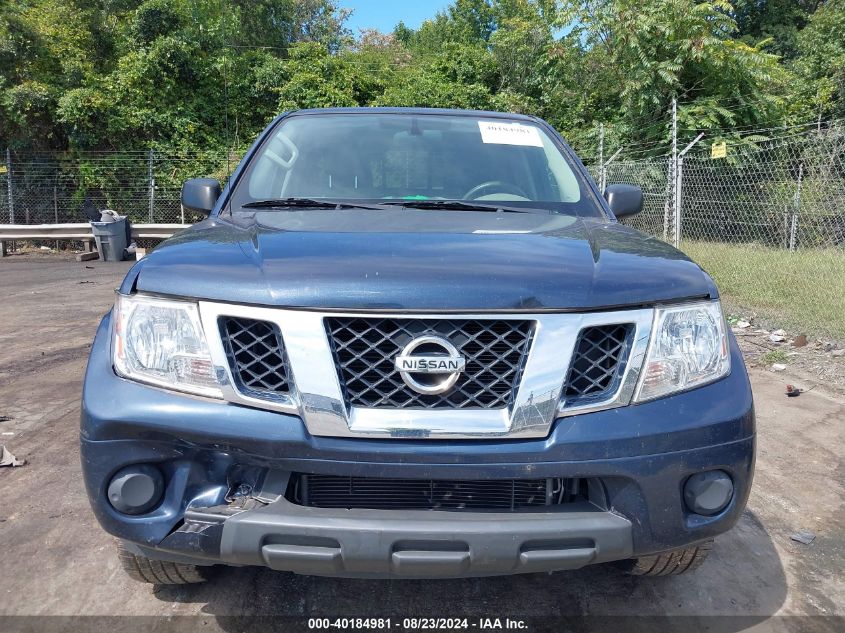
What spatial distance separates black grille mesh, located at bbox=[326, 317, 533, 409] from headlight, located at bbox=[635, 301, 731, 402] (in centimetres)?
37

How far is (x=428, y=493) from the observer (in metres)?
1.84

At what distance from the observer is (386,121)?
3.33 meters

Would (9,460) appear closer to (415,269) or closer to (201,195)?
(201,195)

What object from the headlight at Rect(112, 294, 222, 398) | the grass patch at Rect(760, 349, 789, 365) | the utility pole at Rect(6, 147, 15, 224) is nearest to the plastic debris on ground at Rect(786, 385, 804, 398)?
the grass patch at Rect(760, 349, 789, 365)

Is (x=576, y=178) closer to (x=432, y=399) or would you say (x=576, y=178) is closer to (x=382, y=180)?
(x=382, y=180)

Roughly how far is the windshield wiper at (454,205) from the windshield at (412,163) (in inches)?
2.6

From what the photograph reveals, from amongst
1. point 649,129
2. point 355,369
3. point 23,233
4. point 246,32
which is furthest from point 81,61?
point 355,369

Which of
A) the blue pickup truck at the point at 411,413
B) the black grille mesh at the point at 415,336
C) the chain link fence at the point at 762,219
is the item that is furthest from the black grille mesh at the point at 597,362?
the chain link fence at the point at 762,219

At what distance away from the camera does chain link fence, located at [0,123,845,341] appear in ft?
25.8

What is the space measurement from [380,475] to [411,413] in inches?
6.9

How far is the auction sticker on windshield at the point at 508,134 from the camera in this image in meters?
3.26

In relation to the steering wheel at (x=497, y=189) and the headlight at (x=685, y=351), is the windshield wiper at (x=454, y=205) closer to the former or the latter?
the steering wheel at (x=497, y=189)

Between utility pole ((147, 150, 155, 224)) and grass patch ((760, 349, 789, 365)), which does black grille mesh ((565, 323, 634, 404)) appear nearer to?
grass patch ((760, 349, 789, 365))

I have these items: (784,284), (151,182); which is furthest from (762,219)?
(151,182)
